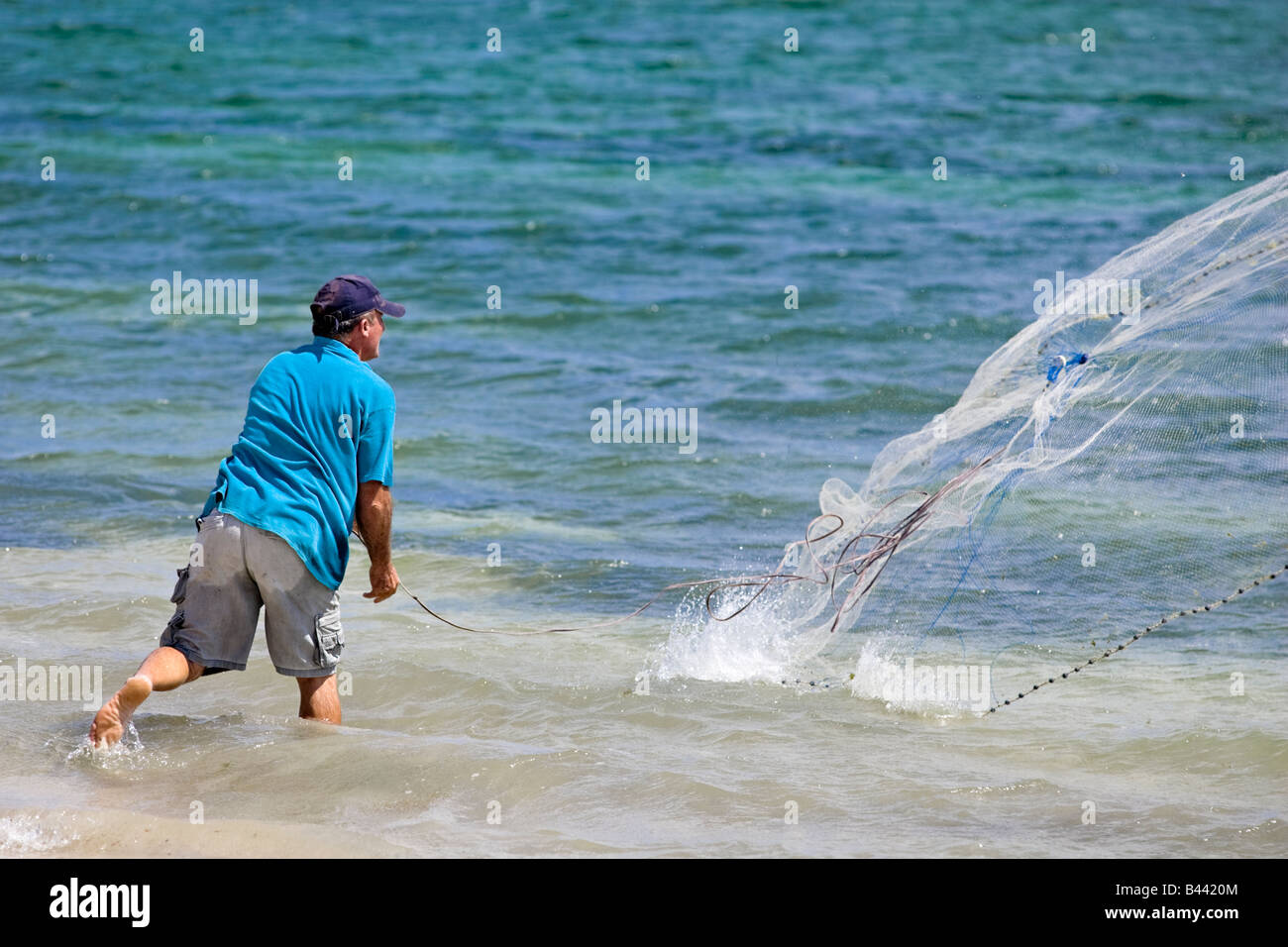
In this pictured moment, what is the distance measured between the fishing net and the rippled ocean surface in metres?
0.28

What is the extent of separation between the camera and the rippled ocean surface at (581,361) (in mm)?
4566

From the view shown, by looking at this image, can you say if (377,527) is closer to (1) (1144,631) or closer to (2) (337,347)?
(2) (337,347)

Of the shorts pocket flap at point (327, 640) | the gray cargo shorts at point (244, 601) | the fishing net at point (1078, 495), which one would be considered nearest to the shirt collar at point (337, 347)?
the gray cargo shorts at point (244, 601)

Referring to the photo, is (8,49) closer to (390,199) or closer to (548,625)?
(390,199)

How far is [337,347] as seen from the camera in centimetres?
454

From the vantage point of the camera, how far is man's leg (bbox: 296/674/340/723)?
4812 mm

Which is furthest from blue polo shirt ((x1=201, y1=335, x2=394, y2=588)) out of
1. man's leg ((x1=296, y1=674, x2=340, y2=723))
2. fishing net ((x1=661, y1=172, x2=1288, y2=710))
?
fishing net ((x1=661, y1=172, x2=1288, y2=710))

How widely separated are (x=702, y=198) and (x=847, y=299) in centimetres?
378

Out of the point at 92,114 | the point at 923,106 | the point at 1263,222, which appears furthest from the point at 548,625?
the point at 92,114

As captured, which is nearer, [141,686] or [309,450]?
[141,686]

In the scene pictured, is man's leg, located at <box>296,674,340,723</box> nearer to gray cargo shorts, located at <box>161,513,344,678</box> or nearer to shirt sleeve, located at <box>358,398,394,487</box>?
gray cargo shorts, located at <box>161,513,344,678</box>

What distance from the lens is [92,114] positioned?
2027 centimetres

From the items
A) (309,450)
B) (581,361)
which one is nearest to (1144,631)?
(309,450)

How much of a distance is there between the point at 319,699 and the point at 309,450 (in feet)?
3.04
